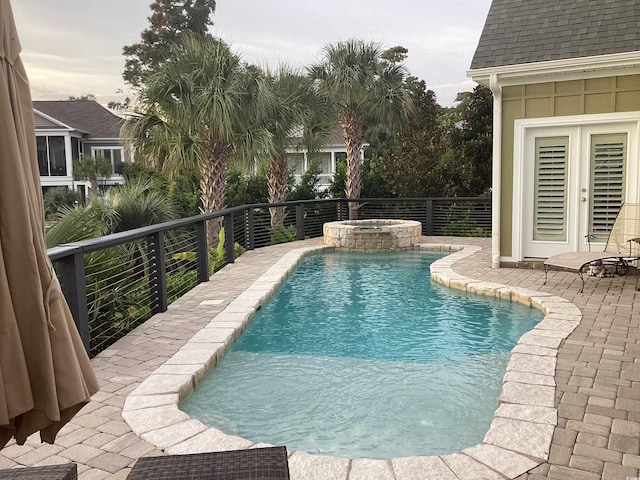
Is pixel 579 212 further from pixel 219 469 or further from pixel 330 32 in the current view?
pixel 330 32

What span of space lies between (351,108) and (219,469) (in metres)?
14.6

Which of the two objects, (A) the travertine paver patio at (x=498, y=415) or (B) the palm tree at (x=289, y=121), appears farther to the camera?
(B) the palm tree at (x=289, y=121)

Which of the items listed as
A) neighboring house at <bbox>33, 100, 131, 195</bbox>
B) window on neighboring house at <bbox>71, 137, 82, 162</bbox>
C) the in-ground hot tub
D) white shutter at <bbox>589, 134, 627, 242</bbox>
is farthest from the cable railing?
window on neighboring house at <bbox>71, 137, 82, 162</bbox>

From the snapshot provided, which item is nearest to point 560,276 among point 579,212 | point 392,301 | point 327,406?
point 579,212

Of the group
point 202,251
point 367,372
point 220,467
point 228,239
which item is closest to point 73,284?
point 367,372

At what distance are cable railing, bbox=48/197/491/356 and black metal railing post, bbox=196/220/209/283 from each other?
2 centimetres

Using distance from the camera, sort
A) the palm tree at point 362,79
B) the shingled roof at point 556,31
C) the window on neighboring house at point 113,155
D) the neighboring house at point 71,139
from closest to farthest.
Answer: the shingled roof at point 556,31, the palm tree at point 362,79, the neighboring house at point 71,139, the window on neighboring house at point 113,155

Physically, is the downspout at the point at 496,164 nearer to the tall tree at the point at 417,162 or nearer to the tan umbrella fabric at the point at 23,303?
the tall tree at the point at 417,162

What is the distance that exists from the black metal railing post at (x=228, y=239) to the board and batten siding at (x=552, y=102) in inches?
190

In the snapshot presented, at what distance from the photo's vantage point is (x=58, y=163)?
89.9 feet

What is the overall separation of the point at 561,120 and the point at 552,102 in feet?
1.01

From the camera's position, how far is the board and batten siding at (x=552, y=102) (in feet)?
25.3

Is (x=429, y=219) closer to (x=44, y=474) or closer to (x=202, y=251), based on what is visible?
(x=202, y=251)


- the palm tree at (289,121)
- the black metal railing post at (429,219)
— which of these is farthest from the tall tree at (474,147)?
the palm tree at (289,121)
